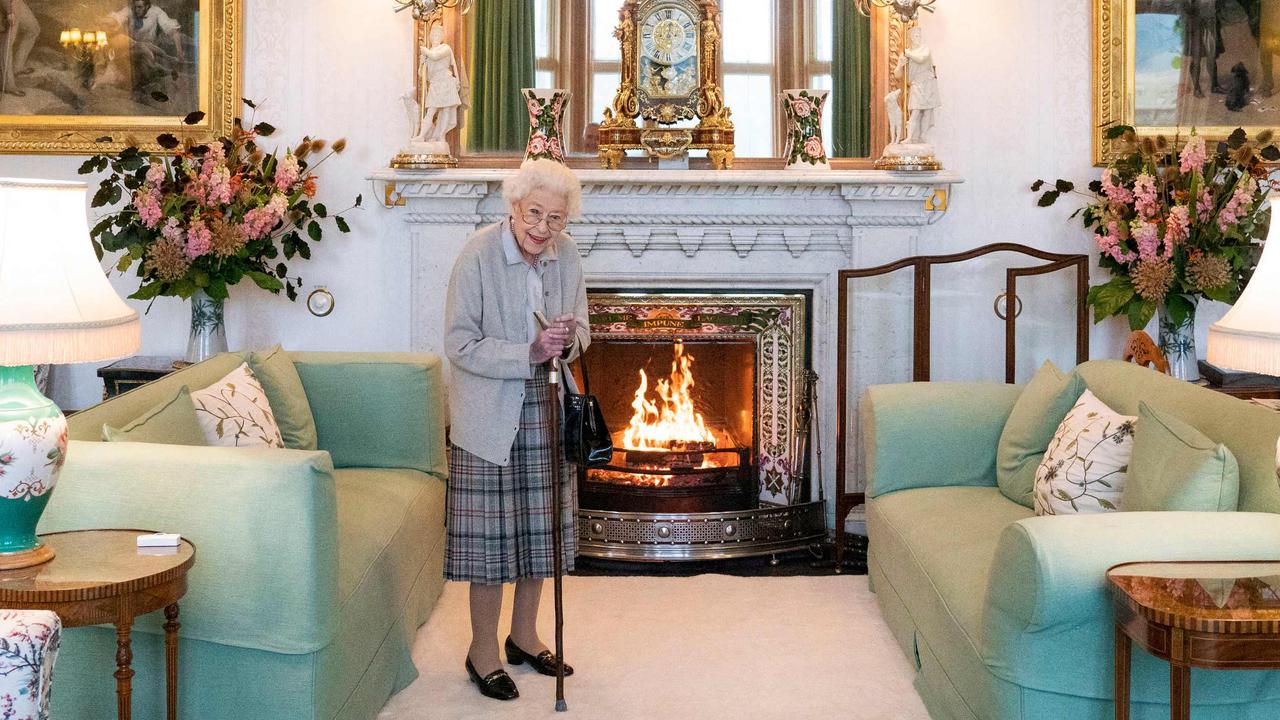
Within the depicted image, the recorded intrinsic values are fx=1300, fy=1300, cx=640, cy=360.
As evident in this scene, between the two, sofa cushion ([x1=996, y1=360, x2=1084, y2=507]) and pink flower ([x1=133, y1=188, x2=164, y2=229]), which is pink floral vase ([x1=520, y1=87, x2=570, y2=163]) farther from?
sofa cushion ([x1=996, y1=360, x2=1084, y2=507])

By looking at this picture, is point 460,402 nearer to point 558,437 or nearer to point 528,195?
point 558,437

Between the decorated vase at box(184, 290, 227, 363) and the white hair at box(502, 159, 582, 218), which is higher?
the white hair at box(502, 159, 582, 218)

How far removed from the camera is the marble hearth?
520cm

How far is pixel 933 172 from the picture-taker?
17.0 ft

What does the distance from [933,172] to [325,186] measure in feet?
8.12

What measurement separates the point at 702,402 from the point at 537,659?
6.82 feet

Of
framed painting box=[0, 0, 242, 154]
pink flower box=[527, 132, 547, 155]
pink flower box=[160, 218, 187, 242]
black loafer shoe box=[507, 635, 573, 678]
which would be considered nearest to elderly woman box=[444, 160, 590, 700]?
black loafer shoe box=[507, 635, 573, 678]

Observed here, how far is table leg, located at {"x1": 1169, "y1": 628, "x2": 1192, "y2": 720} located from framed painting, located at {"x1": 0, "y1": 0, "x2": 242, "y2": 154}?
4258 mm

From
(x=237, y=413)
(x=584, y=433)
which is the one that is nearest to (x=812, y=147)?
(x=584, y=433)

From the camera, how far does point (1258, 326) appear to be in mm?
2479

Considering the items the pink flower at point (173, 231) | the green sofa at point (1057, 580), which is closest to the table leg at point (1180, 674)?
the green sofa at point (1057, 580)

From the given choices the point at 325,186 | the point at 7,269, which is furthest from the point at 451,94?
the point at 7,269

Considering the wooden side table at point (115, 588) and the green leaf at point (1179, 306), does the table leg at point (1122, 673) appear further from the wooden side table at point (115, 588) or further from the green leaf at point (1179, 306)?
the green leaf at point (1179, 306)

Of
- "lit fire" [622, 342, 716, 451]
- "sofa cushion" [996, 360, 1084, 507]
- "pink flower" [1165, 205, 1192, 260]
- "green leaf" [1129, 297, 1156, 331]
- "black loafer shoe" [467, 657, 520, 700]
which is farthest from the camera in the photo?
"lit fire" [622, 342, 716, 451]
